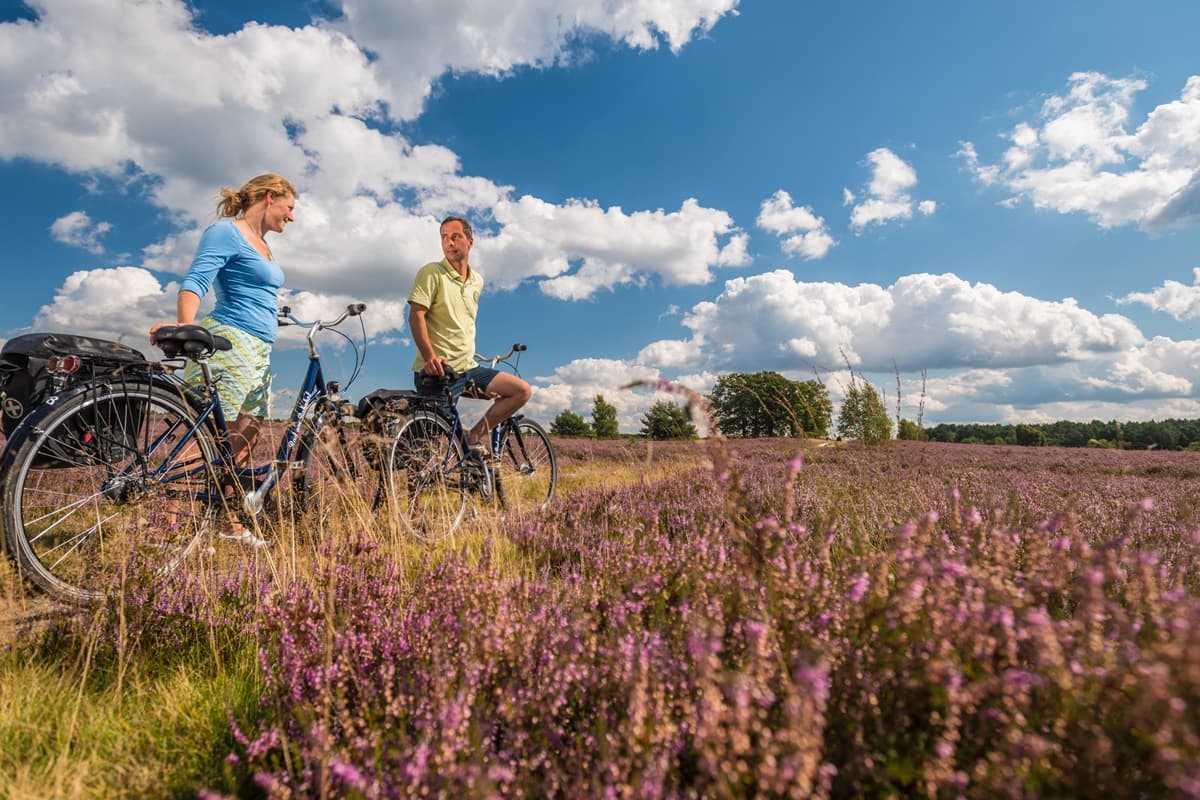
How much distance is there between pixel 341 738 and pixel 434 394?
3.71 m

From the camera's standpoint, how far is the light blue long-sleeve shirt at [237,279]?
3.97 meters

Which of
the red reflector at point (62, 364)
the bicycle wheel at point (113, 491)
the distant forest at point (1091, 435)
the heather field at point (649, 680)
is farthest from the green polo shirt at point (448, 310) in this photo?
the distant forest at point (1091, 435)

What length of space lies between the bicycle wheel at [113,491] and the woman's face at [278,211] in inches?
65.6

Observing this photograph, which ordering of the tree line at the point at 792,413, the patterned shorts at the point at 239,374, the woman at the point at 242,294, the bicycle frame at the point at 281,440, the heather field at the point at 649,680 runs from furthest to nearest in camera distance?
the patterned shorts at the point at 239,374
the woman at the point at 242,294
the bicycle frame at the point at 281,440
the tree line at the point at 792,413
the heather field at the point at 649,680

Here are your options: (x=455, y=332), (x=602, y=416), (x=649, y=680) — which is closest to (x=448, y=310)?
(x=455, y=332)

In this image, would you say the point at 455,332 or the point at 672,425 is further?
the point at 455,332

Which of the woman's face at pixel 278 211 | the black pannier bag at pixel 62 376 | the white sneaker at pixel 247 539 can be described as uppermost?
the woman's face at pixel 278 211

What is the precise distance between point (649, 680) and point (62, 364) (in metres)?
3.13

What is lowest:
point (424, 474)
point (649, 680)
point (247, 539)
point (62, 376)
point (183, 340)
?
point (247, 539)

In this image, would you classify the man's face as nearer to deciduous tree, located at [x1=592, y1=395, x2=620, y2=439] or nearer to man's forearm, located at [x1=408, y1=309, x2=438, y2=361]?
man's forearm, located at [x1=408, y1=309, x2=438, y2=361]

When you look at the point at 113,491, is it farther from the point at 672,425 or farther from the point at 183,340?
the point at 672,425

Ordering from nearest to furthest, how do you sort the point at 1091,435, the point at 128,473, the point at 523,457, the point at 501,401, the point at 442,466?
the point at 128,473 → the point at 442,466 → the point at 501,401 → the point at 523,457 → the point at 1091,435

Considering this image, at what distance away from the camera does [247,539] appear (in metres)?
3.67

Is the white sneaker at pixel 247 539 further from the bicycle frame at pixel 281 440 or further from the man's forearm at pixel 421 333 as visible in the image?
the man's forearm at pixel 421 333
